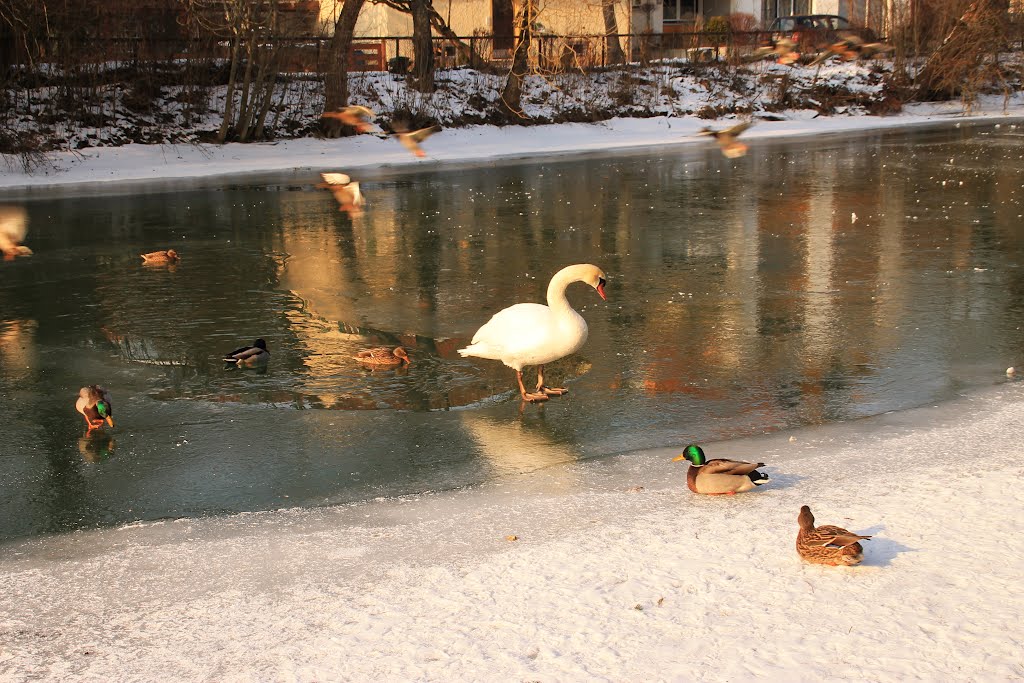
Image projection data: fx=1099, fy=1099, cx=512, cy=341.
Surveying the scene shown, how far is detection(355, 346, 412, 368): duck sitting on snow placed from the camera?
8156 millimetres

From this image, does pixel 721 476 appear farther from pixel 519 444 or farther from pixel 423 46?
pixel 423 46

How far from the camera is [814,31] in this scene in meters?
44.5

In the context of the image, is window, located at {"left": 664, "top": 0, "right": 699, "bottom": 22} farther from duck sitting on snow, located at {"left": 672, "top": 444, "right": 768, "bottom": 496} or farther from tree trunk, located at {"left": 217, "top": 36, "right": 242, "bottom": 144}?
duck sitting on snow, located at {"left": 672, "top": 444, "right": 768, "bottom": 496}

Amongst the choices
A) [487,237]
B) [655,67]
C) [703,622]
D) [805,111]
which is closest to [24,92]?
[487,237]

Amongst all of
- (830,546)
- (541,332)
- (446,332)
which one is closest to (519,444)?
(541,332)

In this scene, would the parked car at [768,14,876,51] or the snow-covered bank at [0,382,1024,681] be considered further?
the parked car at [768,14,876,51]

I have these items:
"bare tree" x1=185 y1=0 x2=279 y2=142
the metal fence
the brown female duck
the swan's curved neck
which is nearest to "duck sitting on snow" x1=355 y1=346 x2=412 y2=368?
the swan's curved neck

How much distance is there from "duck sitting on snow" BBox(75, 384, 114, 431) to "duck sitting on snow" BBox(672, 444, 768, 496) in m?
3.68

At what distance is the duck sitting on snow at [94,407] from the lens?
689cm

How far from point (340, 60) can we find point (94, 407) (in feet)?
83.1

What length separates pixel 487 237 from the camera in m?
14.2

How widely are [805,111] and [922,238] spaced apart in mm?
27438

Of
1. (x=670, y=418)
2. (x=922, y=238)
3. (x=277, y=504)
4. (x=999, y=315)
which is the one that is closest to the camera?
(x=277, y=504)

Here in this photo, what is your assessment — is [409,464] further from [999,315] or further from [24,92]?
[24,92]
